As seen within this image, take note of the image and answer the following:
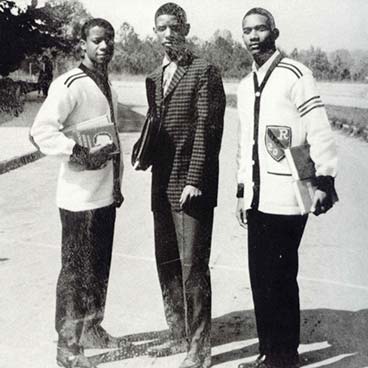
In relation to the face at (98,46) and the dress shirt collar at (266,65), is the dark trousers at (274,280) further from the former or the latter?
the face at (98,46)

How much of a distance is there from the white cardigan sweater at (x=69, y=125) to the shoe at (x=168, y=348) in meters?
0.58

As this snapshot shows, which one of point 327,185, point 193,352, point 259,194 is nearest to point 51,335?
point 193,352

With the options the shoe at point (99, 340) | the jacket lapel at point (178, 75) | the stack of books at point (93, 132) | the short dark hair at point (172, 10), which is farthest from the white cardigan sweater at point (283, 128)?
the shoe at point (99, 340)

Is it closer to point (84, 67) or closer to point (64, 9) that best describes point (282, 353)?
point (84, 67)

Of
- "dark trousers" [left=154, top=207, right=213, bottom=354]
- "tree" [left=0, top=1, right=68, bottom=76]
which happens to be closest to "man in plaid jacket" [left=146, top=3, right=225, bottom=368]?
"dark trousers" [left=154, top=207, right=213, bottom=354]

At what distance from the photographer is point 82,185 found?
8.04 ft

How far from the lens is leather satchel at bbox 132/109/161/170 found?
2.42 m

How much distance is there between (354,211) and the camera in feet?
14.3

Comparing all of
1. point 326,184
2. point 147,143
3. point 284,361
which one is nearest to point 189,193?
point 147,143

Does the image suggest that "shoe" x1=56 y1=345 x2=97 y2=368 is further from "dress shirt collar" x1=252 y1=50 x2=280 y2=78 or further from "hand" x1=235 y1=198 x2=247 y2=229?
"dress shirt collar" x1=252 y1=50 x2=280 y2=78

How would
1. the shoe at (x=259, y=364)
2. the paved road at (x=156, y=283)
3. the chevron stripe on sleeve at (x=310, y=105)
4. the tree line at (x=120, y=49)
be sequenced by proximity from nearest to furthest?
the chevron stripe on sleeve at (x=310, y=105), the shoe at (x=259, y=364), the paved road at (x=156, y=283), the tree line at (x=120, y=49)

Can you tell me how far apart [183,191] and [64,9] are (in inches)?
42.6

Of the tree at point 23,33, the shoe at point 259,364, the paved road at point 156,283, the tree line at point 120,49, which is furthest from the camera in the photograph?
the tree at point 23,33

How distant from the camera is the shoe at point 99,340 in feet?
8.67
